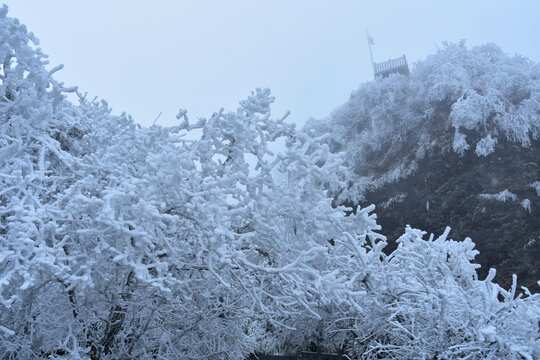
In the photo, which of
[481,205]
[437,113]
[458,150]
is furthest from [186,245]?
[437,113]

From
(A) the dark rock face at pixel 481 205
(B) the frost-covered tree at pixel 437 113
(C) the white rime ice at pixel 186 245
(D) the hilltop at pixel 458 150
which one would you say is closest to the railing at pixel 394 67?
(D) the hilltop at pixel 458 150

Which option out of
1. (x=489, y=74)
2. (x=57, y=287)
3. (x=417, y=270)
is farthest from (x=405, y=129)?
(x=57, y=287)

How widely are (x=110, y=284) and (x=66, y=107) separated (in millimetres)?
2344

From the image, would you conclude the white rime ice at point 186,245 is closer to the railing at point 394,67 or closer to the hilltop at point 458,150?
the hilltop at point 458,150

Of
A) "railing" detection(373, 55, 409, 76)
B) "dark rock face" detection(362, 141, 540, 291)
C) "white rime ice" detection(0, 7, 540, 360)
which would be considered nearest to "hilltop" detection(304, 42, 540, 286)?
"dark rock face" detection(362, 141, 540, 291)

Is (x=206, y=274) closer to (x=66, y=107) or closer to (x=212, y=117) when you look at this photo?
(x=212, y=117)

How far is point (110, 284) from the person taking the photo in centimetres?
336

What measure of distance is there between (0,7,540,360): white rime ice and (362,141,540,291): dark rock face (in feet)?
17.1

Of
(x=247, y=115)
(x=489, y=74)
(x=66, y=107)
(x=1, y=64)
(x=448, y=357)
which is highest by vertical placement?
(x=489, y=74)

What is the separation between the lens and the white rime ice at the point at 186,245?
285 cm

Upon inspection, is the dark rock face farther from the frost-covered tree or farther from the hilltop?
the frost-covered tree

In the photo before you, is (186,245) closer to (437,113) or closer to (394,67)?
(437,113)

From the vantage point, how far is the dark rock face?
8.76 meters

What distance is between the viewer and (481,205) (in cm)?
986
